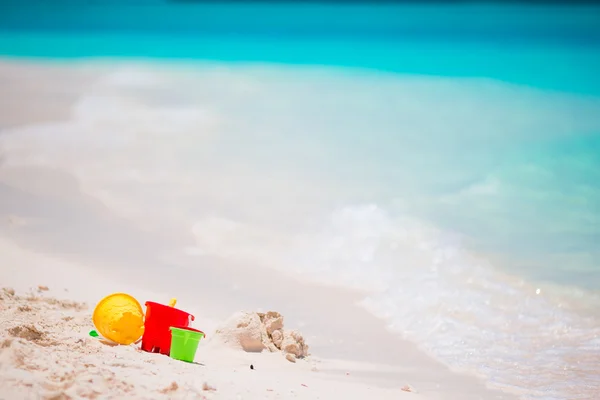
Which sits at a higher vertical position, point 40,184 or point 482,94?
point 482,94

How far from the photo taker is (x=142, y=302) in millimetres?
4465

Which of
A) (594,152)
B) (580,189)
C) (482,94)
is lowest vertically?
(580,189)

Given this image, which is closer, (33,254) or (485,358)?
(485,358)

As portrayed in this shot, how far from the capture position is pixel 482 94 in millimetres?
10945

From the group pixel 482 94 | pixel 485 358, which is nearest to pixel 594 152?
pixel 482 94

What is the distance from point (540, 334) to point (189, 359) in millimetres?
2577

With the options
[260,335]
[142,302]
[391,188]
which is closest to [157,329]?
[260,335]

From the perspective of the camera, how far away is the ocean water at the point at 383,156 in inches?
195

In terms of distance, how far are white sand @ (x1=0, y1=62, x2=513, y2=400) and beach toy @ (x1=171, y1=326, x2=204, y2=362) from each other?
3.3 inches

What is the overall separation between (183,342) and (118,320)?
37 cm

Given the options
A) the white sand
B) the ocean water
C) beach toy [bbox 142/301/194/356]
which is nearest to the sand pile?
the white sand

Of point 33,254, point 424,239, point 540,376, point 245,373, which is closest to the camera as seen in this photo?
point 245,373

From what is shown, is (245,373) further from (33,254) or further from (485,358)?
(33,254)

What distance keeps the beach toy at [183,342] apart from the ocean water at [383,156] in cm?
179
